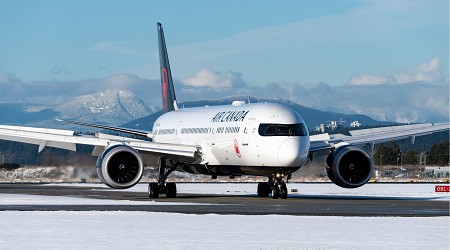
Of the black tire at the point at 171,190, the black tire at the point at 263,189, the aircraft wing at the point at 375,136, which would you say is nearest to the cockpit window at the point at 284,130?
the aircraft wing at the point at 375,136

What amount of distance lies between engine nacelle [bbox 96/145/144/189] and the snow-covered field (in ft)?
41.6

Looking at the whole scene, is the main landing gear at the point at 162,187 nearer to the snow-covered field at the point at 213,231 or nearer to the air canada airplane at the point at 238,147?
the air canada airplane at the point at 238,147

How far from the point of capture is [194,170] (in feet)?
155

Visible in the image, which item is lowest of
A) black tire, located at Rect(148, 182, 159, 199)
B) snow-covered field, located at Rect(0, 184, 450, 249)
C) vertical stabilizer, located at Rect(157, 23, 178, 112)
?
snow-covered field, located at Rect(0, 184, 450, 249)

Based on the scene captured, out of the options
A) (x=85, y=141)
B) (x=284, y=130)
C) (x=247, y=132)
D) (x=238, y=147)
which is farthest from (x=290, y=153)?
(x=85, y=141)

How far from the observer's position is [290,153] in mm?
38781

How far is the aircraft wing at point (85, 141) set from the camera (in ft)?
145

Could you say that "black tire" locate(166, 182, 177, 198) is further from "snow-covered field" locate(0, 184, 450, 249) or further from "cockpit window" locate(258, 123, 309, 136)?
"snow-covered field" locate(0, 184, 450, 249)

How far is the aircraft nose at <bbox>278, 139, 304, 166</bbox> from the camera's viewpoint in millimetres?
38812

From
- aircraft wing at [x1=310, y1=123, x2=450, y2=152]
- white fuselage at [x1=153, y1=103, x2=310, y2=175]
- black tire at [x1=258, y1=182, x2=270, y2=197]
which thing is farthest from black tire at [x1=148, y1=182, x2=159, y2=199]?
aircraft wing at [x1=310, y1=123, x2=450, y2=152]

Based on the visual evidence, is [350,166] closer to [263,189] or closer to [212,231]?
[263,189]

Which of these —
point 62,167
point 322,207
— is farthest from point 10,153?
point 322,207

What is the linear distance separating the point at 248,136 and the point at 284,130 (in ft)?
7.24

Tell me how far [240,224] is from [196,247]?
585cm
